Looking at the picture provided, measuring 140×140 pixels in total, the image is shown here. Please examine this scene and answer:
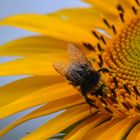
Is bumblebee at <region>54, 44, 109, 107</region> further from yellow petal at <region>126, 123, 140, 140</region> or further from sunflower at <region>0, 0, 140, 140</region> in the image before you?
yellow petal at <region>126, 123, 140, 140</region>

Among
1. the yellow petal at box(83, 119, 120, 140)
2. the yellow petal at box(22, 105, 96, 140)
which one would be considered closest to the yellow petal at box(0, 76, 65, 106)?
the yellow petal at box(22, 105, 96, 140)

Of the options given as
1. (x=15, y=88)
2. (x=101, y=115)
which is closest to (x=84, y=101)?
(x=101, y=115)

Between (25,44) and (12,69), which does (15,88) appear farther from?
(25,44)

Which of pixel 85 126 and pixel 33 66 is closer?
pixel 85 126

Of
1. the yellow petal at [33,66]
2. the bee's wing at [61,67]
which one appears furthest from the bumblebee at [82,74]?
the yellow petal at [33,66]

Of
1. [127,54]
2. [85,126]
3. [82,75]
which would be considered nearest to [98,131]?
[85,126]

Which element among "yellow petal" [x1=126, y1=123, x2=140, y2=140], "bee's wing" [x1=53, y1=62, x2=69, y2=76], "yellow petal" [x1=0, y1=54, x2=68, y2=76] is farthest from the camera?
"yellow petal" [x1=0, y1=54, x2=68, y2=76]

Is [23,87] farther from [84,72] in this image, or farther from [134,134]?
[134,134]
